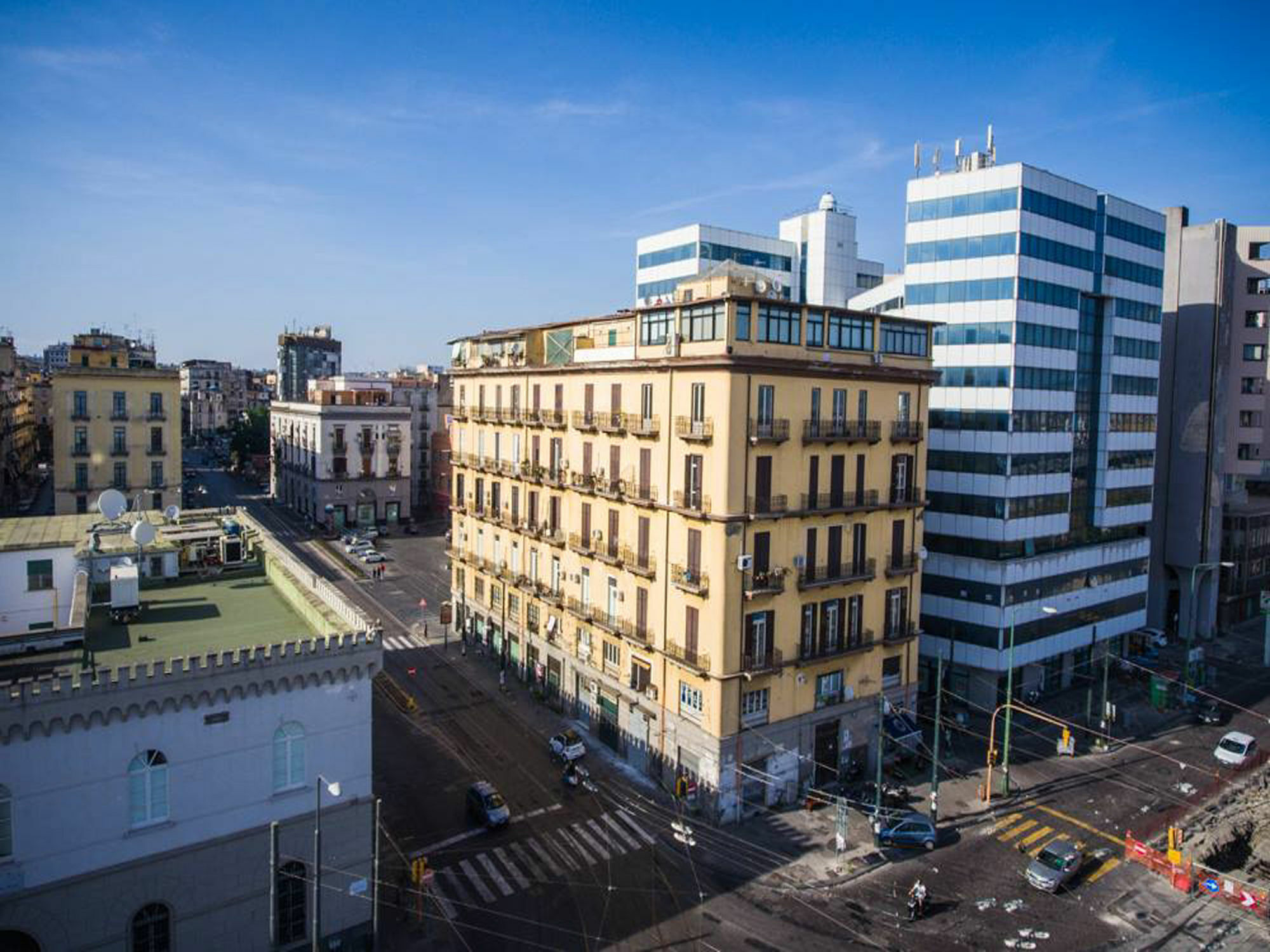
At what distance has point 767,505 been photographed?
3997 centimetres

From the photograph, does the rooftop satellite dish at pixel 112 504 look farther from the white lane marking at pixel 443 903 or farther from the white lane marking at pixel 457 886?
the white lane marking at pixel 443 903

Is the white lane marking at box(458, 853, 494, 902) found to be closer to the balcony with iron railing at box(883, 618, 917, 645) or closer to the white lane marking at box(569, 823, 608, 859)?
the white lane marking at box(569, 823, 608, 859)

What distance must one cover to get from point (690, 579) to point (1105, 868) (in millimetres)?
22930

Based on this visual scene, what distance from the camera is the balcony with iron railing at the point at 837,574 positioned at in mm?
41469

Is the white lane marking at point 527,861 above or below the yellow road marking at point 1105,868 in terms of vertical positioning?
above

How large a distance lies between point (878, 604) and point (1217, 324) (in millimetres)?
50262

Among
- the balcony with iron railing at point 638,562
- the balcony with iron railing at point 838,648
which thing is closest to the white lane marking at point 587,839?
the balcony with iron railing at point 638,562

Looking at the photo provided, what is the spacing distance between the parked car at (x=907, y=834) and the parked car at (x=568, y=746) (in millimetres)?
16048

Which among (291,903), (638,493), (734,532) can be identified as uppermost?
(638,493)

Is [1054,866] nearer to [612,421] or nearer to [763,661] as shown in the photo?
[763,661]

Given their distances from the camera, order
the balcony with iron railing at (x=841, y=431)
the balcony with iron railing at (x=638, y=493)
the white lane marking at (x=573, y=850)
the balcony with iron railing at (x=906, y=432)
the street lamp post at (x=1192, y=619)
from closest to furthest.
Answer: the white lane marking at (x=573, y=850)
the balcony with iron railing at (x=841, y=431)
the balcony with iron railing at (x=638, y=493)
the balcony with iron railing at (x=906, y=432)
the street lamp post at (x=1192, y=619)

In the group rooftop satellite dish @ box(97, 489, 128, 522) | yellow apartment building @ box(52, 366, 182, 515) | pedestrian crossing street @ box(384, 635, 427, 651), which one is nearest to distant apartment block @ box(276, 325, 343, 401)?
yellow apartment building @ box(52, 366, 182, 515)

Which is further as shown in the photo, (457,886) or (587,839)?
(587,839)

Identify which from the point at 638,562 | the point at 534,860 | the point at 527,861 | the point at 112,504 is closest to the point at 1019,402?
the point at 638,562
